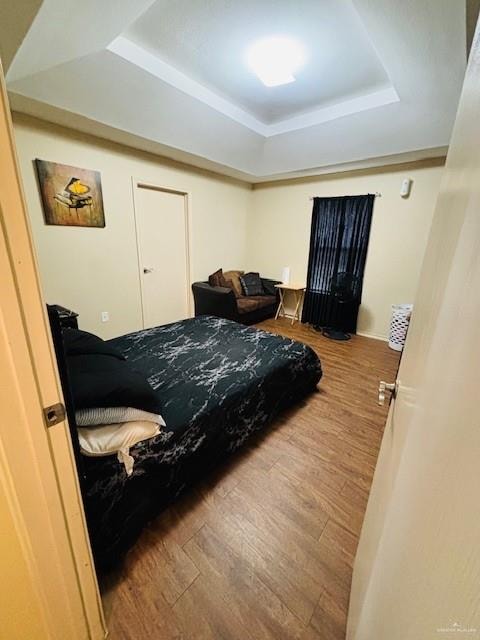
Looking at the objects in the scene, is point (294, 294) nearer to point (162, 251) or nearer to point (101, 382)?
Result: point (162, 251)

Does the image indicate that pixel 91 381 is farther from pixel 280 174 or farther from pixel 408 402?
pixel 280 174

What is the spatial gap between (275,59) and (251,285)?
2.95 m

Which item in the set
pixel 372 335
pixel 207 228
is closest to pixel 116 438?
pixel 207 228

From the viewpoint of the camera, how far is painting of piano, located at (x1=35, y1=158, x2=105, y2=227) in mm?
2580

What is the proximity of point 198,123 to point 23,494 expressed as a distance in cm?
343

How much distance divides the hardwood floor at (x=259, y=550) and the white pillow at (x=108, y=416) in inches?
25.2

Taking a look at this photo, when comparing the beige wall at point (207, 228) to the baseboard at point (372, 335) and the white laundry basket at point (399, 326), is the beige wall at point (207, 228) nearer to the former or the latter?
the baseboard at point (372, 335)

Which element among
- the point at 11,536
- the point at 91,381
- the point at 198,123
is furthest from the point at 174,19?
the point at 11,536

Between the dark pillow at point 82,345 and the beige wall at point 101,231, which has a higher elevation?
the beige wall at point 101,231

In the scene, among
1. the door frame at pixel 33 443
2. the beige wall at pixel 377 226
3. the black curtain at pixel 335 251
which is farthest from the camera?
the black curtain at pixel 335 251

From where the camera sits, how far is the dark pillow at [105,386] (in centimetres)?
103

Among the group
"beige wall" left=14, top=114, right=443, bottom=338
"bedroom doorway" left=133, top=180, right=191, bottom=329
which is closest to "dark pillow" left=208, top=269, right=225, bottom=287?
"beige wall" left=14, top=114, right=443, bottom=338

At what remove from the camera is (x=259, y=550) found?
1206 mm

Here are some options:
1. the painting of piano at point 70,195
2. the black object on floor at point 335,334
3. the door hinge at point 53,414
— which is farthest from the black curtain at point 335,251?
the door hinge at point 53,414
